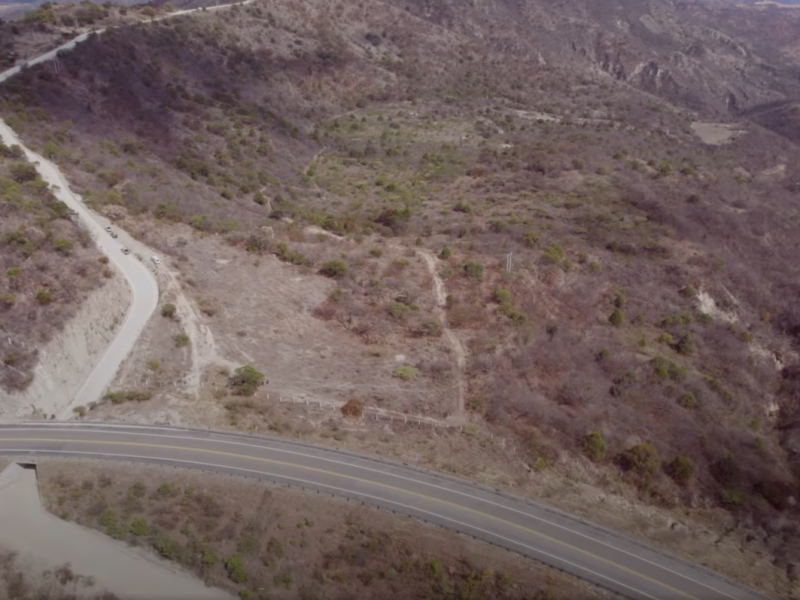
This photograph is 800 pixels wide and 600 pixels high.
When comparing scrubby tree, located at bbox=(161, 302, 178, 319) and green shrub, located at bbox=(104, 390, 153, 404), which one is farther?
scrubby tree, located at bbox=(161, 302, 178, 319)

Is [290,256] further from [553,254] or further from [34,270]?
[553,254]

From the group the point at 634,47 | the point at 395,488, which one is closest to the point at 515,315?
the point at 395,488

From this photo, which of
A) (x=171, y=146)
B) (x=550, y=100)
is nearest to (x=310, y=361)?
(x=171, y=146)

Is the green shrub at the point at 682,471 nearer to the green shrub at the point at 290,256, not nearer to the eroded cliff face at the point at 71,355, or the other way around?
the green shrub at the point at 290,256

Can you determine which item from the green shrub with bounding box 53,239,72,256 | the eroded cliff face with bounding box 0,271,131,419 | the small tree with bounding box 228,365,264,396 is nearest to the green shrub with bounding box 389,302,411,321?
the small tree with bounding box 228,365,264,396

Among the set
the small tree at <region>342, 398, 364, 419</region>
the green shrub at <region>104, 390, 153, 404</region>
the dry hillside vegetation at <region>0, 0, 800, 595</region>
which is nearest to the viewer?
the green shrub at <region>104, 390, 153, 404</region>

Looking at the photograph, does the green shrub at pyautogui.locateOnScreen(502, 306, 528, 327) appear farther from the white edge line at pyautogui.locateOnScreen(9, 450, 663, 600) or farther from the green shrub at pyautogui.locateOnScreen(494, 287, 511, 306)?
the white edge line at pyautogui.locateOnScreen(9, 450, 663, 600)
